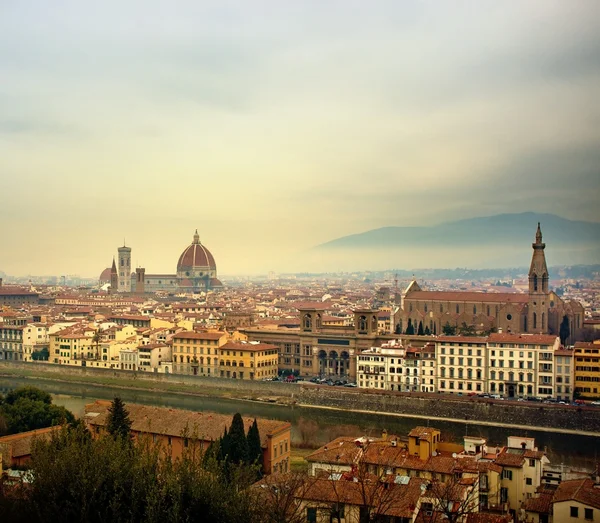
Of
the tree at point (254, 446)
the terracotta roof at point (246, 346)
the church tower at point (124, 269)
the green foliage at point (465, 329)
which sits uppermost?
the church tower at point (124, 269)

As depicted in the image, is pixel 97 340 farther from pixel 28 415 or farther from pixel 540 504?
Answer: pixel 540 504

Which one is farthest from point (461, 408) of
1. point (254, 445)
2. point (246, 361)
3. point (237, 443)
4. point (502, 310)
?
point (502, 310)

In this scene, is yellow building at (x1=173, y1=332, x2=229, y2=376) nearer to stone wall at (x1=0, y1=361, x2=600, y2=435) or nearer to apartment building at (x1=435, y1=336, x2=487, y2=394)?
stone wall at (x1=0, y1=361, x2=600, y2=435)

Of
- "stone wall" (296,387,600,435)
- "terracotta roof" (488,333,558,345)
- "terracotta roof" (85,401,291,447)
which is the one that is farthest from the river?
"terracotta roof" (85,401,291,447)

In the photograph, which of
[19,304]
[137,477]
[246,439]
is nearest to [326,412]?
[246,439]

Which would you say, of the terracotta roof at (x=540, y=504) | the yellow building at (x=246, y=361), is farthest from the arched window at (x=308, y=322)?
the terracotta roof at (x=540, y=504)

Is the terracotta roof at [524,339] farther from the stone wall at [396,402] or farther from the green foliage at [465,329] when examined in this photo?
the green foliage at [465,329]

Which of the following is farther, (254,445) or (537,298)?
(537,298)
